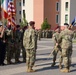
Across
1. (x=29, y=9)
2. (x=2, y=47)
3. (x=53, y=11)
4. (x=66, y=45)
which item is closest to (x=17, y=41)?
(x=2, y=47)

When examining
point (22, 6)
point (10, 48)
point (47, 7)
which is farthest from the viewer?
point (22, 6)

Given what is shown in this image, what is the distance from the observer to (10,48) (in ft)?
45.2

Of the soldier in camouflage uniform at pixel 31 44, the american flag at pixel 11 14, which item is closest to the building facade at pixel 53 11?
the american flag at pixel 11 14

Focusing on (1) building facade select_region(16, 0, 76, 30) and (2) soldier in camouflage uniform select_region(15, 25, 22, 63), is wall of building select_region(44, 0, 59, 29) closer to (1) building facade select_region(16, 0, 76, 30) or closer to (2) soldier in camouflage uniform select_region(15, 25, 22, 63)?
(1) building facade select_region(16, 0, 76, 30)

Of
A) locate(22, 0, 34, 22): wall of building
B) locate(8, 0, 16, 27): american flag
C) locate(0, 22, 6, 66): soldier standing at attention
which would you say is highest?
locate(22, 0, 34, 22): wall of building

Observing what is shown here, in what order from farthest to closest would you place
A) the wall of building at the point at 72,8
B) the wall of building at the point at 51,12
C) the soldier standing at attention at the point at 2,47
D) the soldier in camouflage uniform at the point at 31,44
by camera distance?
1. the wall of building at the point at 51,12
2. the wall of building at the point at 72,8
3. the soldier standing at attention at the point at 2,47
4. the soldier in camouflage uniform at the point at 31,44

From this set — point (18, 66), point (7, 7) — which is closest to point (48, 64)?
point (18, 66)

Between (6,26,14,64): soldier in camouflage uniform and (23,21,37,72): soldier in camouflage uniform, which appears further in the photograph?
(6,26,14,64): soldier in camouflage uniform

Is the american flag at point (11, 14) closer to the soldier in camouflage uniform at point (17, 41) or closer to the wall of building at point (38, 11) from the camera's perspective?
the soldier in camouflage uniform at point (17, 41)

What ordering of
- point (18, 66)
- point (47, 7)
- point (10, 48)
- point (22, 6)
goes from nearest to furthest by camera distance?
1. point (18, 66)
2. point (10, 48)
3. point (47, 7)
4. point (22, 6)

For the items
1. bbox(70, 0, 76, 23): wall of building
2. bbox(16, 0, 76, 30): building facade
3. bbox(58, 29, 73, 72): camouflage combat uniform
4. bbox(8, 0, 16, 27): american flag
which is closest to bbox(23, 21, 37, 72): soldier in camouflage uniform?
bbox(58, 29, 73, 72): camouflage combat uniform

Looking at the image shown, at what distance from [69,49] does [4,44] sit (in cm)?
334

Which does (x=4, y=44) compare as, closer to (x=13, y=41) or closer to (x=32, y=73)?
(x=13, y=41)

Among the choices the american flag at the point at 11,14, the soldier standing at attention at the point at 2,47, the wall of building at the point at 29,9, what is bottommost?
the soldier standing at attention at the point at 2,47
